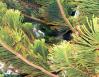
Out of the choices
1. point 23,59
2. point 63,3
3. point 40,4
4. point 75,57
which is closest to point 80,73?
point 75,57

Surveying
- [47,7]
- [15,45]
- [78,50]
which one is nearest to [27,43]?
[15,45]

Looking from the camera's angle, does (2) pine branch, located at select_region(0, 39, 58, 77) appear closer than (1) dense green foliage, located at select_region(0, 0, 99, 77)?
No

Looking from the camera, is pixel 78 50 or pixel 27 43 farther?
pixel 27 43

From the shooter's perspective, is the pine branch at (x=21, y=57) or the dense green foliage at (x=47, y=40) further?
the pine branch at (x=21, y=57)

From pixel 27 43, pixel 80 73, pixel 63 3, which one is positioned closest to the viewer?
pixel 80 73

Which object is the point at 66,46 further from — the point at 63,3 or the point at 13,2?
the point at 13,2

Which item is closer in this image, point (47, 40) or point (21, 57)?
point (21, 57)

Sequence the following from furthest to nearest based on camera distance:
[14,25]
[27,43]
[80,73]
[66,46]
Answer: [27,43], [14,25], [80,73], [66,46]

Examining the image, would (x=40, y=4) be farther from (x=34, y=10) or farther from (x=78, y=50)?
(x=78, y=50)

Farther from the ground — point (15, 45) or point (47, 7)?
point (47, 7)
